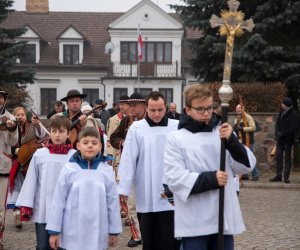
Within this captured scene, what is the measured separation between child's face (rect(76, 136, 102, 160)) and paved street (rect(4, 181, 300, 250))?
3207 millimetres

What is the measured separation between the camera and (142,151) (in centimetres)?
714

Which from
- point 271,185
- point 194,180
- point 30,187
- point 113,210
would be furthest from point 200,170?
point 271,185

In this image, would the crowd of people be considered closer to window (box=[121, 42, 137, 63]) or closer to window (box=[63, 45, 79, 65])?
window (box=[121, 42, 137, 63])

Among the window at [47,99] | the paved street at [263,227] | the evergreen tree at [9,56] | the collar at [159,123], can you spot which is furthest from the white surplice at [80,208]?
the window at [47,99]

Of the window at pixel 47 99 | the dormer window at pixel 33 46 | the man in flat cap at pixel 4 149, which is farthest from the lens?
the dormer window at pixel 33 46

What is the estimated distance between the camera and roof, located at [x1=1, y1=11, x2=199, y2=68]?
158 feet

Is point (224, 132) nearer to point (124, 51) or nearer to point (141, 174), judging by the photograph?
point (141, 174)

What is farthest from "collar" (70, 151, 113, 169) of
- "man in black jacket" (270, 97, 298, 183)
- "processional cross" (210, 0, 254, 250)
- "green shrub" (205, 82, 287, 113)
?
"green shrub" (205, 82, 287, 113)

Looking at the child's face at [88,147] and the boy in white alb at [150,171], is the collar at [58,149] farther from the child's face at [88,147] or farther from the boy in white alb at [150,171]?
the child's face at [88,147]

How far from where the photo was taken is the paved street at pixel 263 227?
903 centimetres

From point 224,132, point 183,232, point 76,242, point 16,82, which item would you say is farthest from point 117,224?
point 16,82

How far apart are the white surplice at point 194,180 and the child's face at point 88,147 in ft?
2.80

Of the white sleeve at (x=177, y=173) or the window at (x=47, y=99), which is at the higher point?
the window at (x=47, y=99)

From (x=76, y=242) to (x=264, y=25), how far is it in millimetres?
16270
